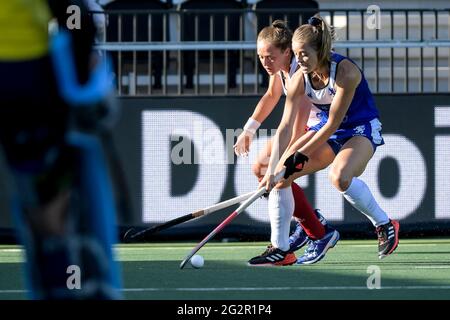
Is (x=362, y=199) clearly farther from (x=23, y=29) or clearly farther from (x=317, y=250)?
(x=23, y=29)

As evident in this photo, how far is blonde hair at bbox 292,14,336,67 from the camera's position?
663 centimetres

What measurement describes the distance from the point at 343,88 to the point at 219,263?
4.60 ft

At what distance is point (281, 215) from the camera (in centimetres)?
706

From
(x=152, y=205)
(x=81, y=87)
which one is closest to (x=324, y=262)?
(x=152, y=205)

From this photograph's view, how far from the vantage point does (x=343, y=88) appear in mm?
6887

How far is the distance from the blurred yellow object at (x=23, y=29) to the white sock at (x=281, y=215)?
4576 mm

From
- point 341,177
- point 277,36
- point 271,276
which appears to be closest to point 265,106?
point 277,36

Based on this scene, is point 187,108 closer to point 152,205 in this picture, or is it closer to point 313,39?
point 152,205

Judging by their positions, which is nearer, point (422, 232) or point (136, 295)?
point (136, 295)

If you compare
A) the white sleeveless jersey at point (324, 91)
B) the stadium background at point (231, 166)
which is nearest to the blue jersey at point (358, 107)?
the white sleeveless jersey at point (324, 91)

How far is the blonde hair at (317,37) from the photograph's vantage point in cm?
663

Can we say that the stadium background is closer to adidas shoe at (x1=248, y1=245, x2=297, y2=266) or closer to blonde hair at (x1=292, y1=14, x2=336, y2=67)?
adidas shoe at (x1=248, y1=245, x2=297, y2=266)

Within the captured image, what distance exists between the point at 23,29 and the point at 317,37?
4.29 meters

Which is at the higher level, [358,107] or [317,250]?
[358,107]
